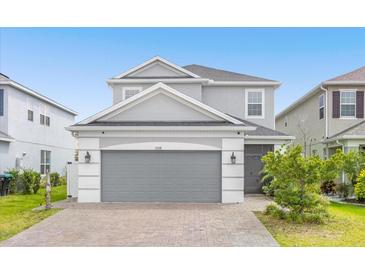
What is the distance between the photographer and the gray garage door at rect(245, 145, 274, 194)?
15945 mm

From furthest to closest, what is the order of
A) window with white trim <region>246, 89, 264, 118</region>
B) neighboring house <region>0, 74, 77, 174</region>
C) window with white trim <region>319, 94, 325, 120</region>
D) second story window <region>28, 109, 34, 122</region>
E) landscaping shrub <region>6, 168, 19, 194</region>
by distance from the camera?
second story window <region>28, 109, 34, 122</region>
neighboring house <region>0, 74, 77, 174</region>
window with white trim <region>319, 94, 325, 120</region>
window with white trim <region>246, 89, 264, 118</region>
landscaping shrub <region>6, 168, 19, 194</region>

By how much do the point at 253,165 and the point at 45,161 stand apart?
591 inches

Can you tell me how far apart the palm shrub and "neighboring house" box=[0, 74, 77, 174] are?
14610 millimetres

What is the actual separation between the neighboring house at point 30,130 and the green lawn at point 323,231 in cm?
1479

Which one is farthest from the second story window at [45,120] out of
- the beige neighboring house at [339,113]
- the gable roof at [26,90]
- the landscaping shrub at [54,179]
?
the beige neighboring house at [339,113]

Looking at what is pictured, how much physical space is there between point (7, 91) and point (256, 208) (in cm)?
1487

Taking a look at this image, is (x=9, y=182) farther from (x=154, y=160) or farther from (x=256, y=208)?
(x=256, y=208)

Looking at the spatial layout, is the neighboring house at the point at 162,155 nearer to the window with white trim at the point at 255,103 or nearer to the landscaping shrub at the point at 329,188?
the window with white trim at the point at 255,103

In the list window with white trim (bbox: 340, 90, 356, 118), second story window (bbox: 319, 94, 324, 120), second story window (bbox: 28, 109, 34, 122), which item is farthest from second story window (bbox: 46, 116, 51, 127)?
window with white trim (bbox: 340, 90, 356, 118)

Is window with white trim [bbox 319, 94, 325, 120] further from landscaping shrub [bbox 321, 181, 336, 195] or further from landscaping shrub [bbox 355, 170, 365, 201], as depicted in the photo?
landscaping shrub [bbox 355, 170, 365, 201]

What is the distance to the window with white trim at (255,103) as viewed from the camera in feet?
58.7

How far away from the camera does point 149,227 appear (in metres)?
9.20

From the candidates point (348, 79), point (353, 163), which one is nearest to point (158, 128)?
point (353, 163)
